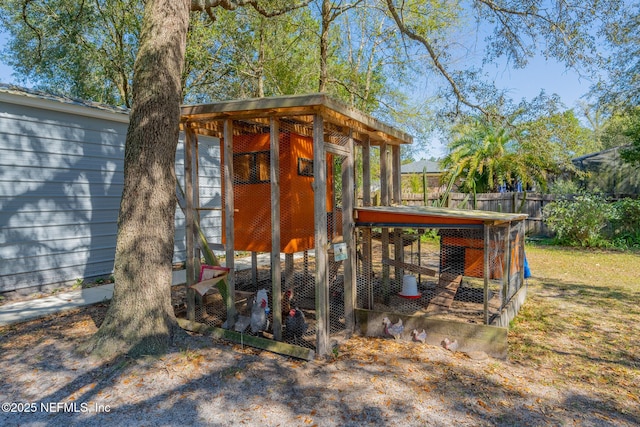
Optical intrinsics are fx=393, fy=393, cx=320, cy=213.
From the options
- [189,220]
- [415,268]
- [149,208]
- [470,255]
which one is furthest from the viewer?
[470,255]

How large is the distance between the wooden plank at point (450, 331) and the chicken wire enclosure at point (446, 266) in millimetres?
179

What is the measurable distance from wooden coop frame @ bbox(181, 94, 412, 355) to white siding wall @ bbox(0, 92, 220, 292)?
8.98 feet

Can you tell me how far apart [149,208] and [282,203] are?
52.6 inches

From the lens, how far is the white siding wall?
18.6 ft

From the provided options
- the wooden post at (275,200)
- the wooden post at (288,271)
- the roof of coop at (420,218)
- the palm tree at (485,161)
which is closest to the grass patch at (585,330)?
the roof of coop at (420,218)

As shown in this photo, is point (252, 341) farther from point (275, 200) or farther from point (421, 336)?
point (421, 336)

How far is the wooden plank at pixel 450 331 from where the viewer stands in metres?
3.69

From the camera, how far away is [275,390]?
Result: 3035 millimetres

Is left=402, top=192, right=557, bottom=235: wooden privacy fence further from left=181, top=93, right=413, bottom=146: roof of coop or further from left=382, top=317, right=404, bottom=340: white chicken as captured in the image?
left=382, top=317, right=404, bottom=340: white chicken

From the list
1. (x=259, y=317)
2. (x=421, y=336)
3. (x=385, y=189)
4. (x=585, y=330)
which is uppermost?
(x=385, y=189)

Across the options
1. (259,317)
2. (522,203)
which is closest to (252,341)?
(259,317)

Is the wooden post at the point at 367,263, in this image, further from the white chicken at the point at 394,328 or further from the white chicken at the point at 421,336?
the white chicken at the point at 421,336

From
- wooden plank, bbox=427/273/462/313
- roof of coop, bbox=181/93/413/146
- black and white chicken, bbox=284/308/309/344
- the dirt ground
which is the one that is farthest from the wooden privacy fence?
the dirt ground

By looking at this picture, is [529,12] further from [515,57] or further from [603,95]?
[603,95]
